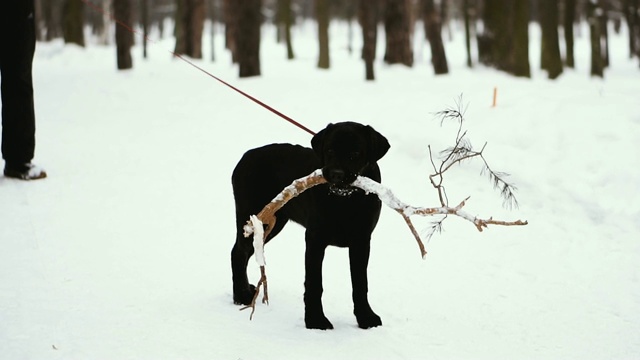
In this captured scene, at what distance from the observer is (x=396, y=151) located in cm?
973

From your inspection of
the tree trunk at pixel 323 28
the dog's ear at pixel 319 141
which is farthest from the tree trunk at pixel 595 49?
the dog's ear at pixel 319 141

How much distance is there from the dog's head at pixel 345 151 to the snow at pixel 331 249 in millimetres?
1136

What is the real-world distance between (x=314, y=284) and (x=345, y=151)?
0.96m

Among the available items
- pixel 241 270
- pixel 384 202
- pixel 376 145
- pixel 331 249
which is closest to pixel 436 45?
pixel 331 249

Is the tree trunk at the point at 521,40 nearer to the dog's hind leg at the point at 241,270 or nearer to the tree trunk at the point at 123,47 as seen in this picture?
the tree trunk at the point at 123,47

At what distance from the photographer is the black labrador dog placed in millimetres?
4191

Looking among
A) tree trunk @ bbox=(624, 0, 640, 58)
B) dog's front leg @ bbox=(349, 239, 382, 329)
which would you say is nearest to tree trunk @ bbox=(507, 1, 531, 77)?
tree trunk @ bbox=(624, 0, 640, 58)

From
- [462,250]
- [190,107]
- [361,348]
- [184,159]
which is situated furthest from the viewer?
[190,107]

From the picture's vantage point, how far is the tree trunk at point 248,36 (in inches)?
A: 599

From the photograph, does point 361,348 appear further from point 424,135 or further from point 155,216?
point 424,135

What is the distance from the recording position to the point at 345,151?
4156mm

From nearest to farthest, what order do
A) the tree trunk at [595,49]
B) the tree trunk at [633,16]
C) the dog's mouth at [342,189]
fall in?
the dog's mouth at [342,189] < the tree trunk at [595,49] < the tree trunk at [633,16]

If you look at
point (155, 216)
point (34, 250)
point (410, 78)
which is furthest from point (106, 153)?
point (410, 78)

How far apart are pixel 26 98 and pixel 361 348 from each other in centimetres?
570
